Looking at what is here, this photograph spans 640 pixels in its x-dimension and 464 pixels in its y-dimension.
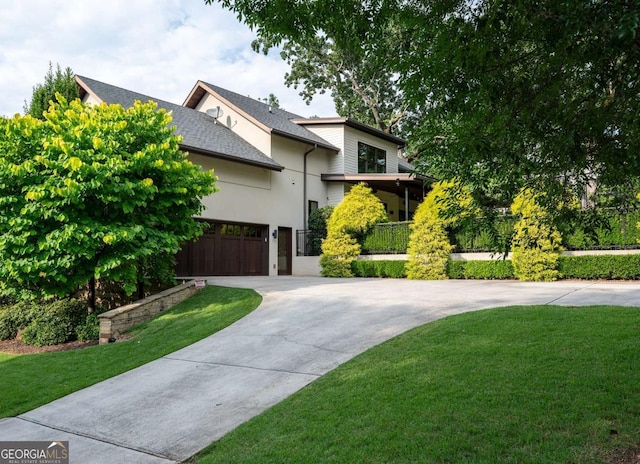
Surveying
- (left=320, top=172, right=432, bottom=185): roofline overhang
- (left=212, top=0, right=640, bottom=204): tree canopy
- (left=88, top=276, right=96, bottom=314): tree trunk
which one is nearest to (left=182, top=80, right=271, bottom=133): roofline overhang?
(left=320, top=172, right=432, bottom=185): roofline overhang

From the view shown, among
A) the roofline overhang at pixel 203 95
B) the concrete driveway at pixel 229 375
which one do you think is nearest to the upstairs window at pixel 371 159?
the roofline overhang at pixel 203 95

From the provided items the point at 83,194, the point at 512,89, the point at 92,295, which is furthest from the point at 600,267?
the point at 92,295

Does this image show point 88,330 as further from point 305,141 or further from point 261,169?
point 305,141

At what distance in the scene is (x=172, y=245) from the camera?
11.0 meters

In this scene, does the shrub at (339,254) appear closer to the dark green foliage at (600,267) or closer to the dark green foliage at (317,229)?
the dark green foliage at (317,229)

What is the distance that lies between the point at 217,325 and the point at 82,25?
635cm

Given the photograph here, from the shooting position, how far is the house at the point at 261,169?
18.2m

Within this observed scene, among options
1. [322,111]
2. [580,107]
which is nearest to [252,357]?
[580,107]

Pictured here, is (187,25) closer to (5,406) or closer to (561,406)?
(5,406)

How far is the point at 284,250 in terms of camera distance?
70.5ft

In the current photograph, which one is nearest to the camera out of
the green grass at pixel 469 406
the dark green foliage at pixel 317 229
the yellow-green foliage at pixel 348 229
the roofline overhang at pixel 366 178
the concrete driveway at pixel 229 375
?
the green grass at pixel 469 406

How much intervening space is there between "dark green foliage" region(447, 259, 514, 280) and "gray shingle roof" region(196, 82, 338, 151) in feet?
28.9

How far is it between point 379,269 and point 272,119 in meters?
9.15

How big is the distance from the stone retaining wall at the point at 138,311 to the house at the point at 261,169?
5.34m
